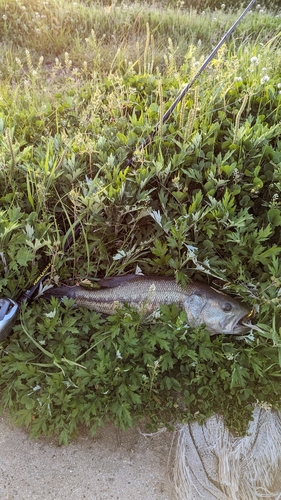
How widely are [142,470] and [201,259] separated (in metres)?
1.19

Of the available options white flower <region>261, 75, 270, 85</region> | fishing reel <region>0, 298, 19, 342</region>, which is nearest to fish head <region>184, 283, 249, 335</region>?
fishing reel <region>0, 298, 19, 342</region>

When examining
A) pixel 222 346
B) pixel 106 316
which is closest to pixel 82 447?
pixel 106 316

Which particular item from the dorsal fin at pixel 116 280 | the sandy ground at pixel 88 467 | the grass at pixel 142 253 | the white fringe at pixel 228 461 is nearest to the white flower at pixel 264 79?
the grass at pixel 142 253

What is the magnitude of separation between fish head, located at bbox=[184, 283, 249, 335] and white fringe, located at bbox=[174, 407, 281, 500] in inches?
20.2

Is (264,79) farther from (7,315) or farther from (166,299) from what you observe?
(7,315)

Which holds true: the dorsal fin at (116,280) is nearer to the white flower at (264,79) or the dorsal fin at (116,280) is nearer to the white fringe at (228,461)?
the white fringe at (228,461)

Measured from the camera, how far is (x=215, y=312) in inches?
98.7

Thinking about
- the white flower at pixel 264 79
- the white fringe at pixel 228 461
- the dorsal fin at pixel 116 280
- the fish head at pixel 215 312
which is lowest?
the white fringe at pixel 228 461

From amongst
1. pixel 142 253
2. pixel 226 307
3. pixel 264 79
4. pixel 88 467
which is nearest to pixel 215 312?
pixel 226 307

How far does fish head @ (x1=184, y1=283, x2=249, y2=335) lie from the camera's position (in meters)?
2.50

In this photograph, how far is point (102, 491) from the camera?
91.9 inches

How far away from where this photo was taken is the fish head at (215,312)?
8.21 feet

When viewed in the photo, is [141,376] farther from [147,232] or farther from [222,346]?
[147,232]

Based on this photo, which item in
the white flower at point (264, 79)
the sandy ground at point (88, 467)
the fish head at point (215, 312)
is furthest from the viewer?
the white flower at point (264, 79)
